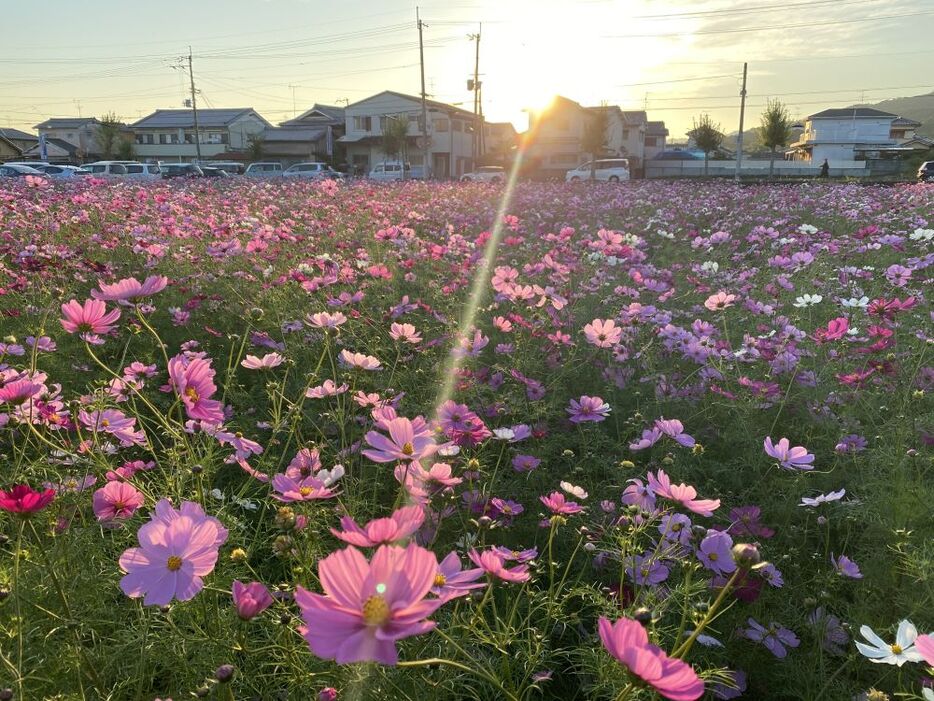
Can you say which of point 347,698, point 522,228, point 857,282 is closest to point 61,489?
point 347,698

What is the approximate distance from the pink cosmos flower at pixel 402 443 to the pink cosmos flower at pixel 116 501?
1.20 ft

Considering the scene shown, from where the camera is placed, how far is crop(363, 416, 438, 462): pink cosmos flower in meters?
0.88

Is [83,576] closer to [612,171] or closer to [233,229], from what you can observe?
[233,229]

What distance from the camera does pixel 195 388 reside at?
3.20 feet

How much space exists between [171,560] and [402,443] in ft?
1.09

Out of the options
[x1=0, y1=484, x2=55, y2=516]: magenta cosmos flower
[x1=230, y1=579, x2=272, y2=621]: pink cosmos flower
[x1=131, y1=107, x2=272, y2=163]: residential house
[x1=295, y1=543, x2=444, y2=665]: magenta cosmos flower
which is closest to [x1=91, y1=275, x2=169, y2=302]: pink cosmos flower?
[x1=0, y1=484, x2=55, y2=516]: magenta cosmos flower

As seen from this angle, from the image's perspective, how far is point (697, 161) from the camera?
40094 mm

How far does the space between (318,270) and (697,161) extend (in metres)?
41.8

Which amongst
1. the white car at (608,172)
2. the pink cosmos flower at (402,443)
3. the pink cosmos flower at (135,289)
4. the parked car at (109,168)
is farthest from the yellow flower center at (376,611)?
the parked car at (109,168)

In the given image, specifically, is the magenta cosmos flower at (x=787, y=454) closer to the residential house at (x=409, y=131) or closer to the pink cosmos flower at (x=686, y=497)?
the pink cosmos flower at (x=686, y=497)

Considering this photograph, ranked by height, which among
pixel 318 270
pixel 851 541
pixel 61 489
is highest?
pixel 318 270

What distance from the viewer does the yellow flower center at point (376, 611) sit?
1.61 feet

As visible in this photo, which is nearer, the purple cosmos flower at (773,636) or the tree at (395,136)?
the purple cosmos flower at (773,636)

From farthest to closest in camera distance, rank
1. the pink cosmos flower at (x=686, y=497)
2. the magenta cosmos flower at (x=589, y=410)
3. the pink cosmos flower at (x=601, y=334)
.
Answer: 1. the pink cosmos flower at (x=601, y=334)
2. the magenta cosmos flower at (x=589, y=410)
3. the pink cosmos flower at (x=686, y=497)
